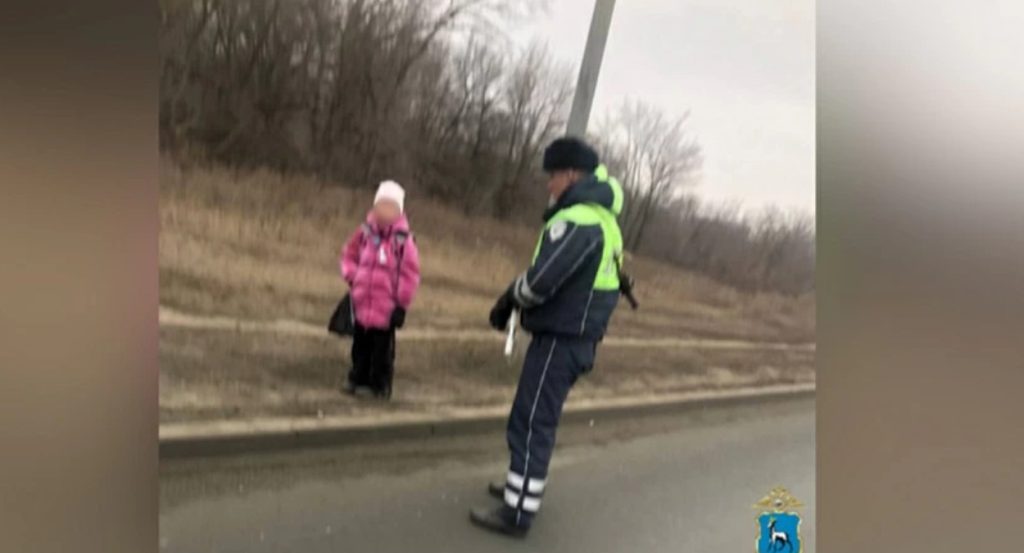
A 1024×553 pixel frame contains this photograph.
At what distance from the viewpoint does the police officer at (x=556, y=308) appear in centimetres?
108

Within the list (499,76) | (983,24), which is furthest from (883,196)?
(499,76)

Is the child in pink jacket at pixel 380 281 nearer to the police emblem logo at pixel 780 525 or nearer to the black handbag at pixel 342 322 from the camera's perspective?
the black handbag at pixel 342 322

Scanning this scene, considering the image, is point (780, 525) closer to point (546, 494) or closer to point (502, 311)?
point (546, 494)

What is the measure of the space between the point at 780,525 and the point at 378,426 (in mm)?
495

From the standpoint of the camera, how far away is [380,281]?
1092mm

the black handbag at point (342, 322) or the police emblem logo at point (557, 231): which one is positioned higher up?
the police emblem logo at point (557, 231)

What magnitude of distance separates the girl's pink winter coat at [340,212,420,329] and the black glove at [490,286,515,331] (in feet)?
0.32

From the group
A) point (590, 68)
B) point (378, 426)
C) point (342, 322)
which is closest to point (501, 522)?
point (378, 426)

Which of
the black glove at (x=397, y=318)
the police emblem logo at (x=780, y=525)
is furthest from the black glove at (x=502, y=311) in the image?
the police emblem logo at (x=780, y=525)

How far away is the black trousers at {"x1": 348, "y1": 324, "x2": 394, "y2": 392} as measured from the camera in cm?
108

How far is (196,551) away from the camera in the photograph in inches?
41.1

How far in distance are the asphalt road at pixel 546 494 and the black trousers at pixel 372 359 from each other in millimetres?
79

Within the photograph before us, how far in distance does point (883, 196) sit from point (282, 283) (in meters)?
0.71

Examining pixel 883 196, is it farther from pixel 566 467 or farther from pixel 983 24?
pixel 566 467
